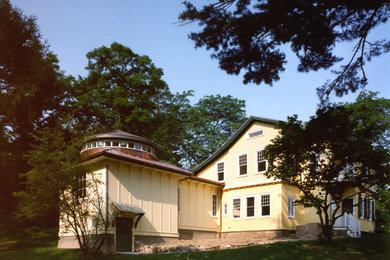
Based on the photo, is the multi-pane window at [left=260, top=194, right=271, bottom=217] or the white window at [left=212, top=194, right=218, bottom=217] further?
the white window at [left=212, top=194, right=218, bottom=217]

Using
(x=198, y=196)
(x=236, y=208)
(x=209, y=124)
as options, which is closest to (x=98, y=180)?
(x=198, y=196)

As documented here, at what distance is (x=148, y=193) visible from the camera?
20.8m

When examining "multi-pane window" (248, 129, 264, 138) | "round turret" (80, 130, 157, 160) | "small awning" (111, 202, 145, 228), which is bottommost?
"small awning" (111, 202, 145, 228)

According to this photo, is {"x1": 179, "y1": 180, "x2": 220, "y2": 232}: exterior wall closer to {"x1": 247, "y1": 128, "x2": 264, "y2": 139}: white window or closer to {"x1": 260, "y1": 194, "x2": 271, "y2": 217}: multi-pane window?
{"x1": 260, "y1": 194, "x2": 271, "y2": 217}: multi-pane window

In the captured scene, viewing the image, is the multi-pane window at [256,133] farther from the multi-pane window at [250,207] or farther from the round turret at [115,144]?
the round turret at [115,144]

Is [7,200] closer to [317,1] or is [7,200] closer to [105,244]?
[105,244]

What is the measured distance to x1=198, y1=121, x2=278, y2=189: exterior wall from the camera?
25969 mm

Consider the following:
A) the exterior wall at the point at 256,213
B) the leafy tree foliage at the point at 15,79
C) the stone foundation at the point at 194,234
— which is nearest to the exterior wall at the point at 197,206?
the stone foundation at the point at 194,234

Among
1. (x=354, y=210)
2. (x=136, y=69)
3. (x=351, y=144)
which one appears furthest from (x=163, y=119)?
(x=351, y=144)

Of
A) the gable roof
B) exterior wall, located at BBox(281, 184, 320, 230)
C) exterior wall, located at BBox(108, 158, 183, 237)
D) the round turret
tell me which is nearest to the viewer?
exterior wall, located at BBox(108, 158, 183, 237)

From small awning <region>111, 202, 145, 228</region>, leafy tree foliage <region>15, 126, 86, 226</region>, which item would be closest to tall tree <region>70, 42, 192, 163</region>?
small awning <region>111, 202, 145, 228</region>

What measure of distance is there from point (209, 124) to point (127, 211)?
26.7 meters

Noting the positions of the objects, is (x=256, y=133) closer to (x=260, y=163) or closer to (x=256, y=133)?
(x=256, y=133)

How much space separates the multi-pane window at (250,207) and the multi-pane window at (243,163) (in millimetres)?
1929
